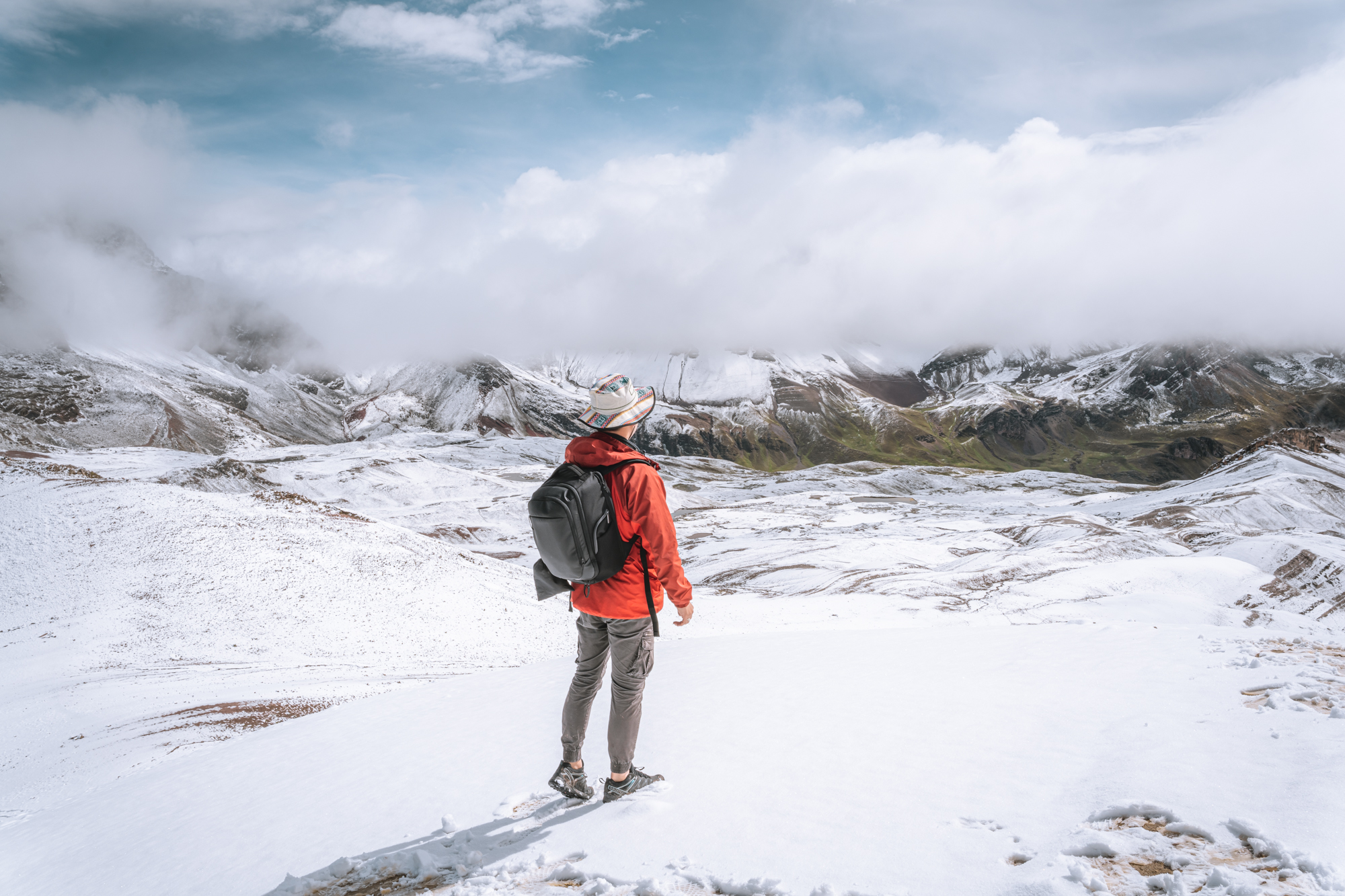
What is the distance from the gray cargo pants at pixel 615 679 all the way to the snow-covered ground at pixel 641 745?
0.64m

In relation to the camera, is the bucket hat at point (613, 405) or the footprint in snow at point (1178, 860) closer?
the footprint in snow at point (1178, 860)

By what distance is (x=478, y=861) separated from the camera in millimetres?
6270

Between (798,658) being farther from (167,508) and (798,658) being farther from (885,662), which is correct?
(167,508)

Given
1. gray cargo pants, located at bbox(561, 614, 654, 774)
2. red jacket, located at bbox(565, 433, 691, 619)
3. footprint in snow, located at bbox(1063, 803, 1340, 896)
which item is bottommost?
footprint in snow, located at bbox(1063, 803, 1340, 896)

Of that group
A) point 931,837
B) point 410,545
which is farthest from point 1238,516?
point 931,837

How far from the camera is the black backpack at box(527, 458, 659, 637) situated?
6.28 m

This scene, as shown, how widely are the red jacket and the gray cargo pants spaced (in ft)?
0.76

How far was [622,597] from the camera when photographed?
670cm

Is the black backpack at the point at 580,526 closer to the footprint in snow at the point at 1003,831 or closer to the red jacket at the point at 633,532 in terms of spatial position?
the red jacket at the point at 633,532

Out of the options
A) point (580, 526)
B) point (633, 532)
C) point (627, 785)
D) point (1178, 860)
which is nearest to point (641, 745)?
point (627, 785)

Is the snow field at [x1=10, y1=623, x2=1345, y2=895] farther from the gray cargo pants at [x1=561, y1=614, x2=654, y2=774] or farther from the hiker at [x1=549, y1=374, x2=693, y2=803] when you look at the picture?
the gray cargo pants at [x1=561, y1=614, x2=654, y2=774]

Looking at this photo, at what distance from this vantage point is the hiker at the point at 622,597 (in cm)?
657

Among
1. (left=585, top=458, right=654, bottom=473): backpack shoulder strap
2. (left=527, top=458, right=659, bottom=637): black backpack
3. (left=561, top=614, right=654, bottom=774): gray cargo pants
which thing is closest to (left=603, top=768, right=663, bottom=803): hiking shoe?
(left=561, top=614, right=654, bottom=774): gray cargo pants

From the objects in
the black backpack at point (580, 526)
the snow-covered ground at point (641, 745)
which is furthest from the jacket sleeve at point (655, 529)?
the snow-covered ground at point (641, 745)
